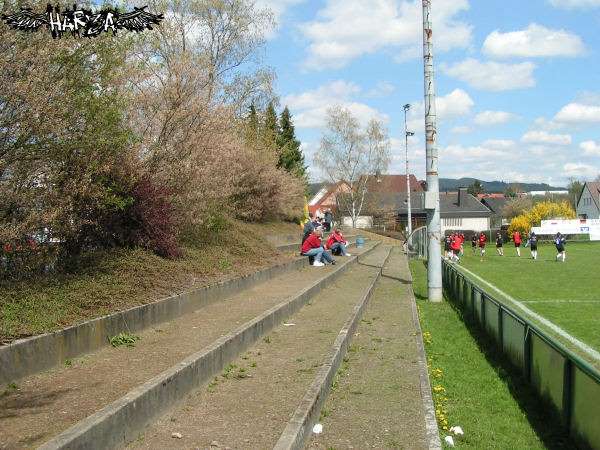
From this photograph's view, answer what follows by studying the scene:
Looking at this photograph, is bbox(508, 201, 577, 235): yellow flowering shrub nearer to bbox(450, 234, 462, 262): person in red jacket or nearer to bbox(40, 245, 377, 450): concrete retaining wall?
bbox(450, 234, 462, 262): person in red jacket

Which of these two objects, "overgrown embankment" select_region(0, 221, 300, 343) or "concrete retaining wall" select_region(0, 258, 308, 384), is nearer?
"concrete retaining wall" select_region(0, 258, 308, 384)

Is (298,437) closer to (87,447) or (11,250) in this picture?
(87,447)

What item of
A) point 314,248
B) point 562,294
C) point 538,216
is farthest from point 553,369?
point 538,216

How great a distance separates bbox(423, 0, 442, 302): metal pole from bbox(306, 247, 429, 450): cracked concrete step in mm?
4541

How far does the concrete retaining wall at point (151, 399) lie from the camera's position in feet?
13.5

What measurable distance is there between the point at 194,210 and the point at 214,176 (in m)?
1.50

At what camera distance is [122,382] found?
591cm

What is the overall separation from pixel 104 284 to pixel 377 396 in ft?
12.8

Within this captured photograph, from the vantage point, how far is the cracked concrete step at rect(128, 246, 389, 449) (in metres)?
4.96

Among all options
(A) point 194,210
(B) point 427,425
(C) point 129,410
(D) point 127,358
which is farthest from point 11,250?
A: (A) point 194,210

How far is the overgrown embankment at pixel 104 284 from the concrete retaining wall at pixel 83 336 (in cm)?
17

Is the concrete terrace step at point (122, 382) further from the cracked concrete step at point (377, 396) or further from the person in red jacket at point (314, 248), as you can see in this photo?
the person in red jacket at point (314, 248)


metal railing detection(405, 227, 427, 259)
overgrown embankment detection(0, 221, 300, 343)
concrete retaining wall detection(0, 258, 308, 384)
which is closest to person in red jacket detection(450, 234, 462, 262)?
metal railing detection(405, 227, 427, 259)

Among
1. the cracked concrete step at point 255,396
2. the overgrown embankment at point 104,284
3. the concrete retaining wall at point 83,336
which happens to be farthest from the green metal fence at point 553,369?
the overgrown embankment at point 104,284
